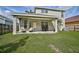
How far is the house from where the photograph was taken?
134 inches

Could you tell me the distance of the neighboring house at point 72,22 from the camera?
3.45m

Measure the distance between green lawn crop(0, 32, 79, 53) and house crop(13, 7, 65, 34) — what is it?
11 centimetres

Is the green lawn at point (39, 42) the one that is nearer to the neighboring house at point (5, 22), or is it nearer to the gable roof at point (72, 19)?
the neighboring house at point (5, 22)

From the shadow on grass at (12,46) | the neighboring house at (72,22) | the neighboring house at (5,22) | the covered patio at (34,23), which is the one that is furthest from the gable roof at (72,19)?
the neighboring house at (5,22)

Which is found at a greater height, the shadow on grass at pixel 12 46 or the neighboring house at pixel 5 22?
the neighboring house at pixel 5 22

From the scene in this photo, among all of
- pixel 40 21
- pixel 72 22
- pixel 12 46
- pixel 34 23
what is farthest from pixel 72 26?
pixel 12 46

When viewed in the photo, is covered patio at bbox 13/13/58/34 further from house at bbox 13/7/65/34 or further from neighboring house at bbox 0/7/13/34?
neighboring house at bbox 0/7/13/34

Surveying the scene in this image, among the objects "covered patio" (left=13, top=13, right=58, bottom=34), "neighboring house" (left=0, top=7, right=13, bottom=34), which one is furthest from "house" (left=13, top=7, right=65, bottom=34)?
"neighboring house" (left=0, top=7, right=13, bottom=34)

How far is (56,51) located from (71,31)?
530 mm

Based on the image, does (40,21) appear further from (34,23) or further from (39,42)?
(39,42)
